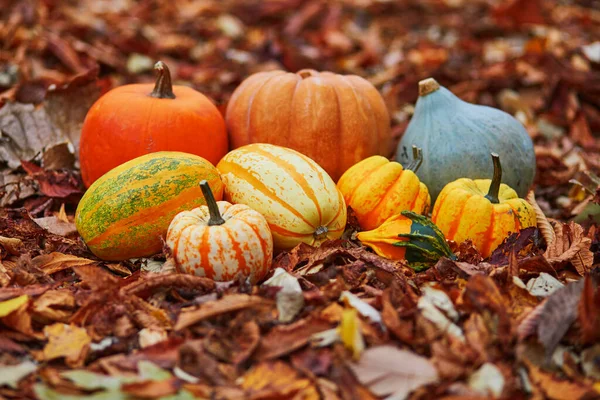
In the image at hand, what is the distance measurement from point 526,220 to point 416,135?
0.88 metres

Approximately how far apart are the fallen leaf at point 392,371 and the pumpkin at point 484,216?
1128 millimetres

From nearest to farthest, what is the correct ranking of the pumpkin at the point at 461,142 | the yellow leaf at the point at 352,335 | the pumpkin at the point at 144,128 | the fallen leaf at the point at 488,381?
the fallen leaf at the point at 488,381 < the yellow leaf at the point at 352,335 < the pumpkin at the point at 144,128 < the pumpkin at the point at 461,142

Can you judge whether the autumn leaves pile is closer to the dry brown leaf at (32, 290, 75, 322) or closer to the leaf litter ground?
the leaf litter ground

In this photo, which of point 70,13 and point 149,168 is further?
point 70,13

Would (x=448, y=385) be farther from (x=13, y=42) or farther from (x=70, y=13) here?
(x=70, y=13)

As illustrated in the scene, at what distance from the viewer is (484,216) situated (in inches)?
119

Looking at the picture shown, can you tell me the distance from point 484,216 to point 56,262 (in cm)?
190

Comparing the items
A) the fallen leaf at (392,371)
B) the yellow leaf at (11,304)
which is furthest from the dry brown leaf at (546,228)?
the yellow leaf at (11,304)

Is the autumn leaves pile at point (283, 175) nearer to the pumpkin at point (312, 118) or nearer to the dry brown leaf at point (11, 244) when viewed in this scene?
the pumpkin at point (312, 118)

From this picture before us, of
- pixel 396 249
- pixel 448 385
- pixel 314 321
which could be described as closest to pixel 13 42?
pixel 396 249

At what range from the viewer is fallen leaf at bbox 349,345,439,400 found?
78.5 inches

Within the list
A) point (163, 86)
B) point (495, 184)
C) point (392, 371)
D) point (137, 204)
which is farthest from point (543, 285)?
point (163, 86)

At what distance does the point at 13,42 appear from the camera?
5.51 m

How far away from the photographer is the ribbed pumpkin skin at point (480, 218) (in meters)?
3.03
